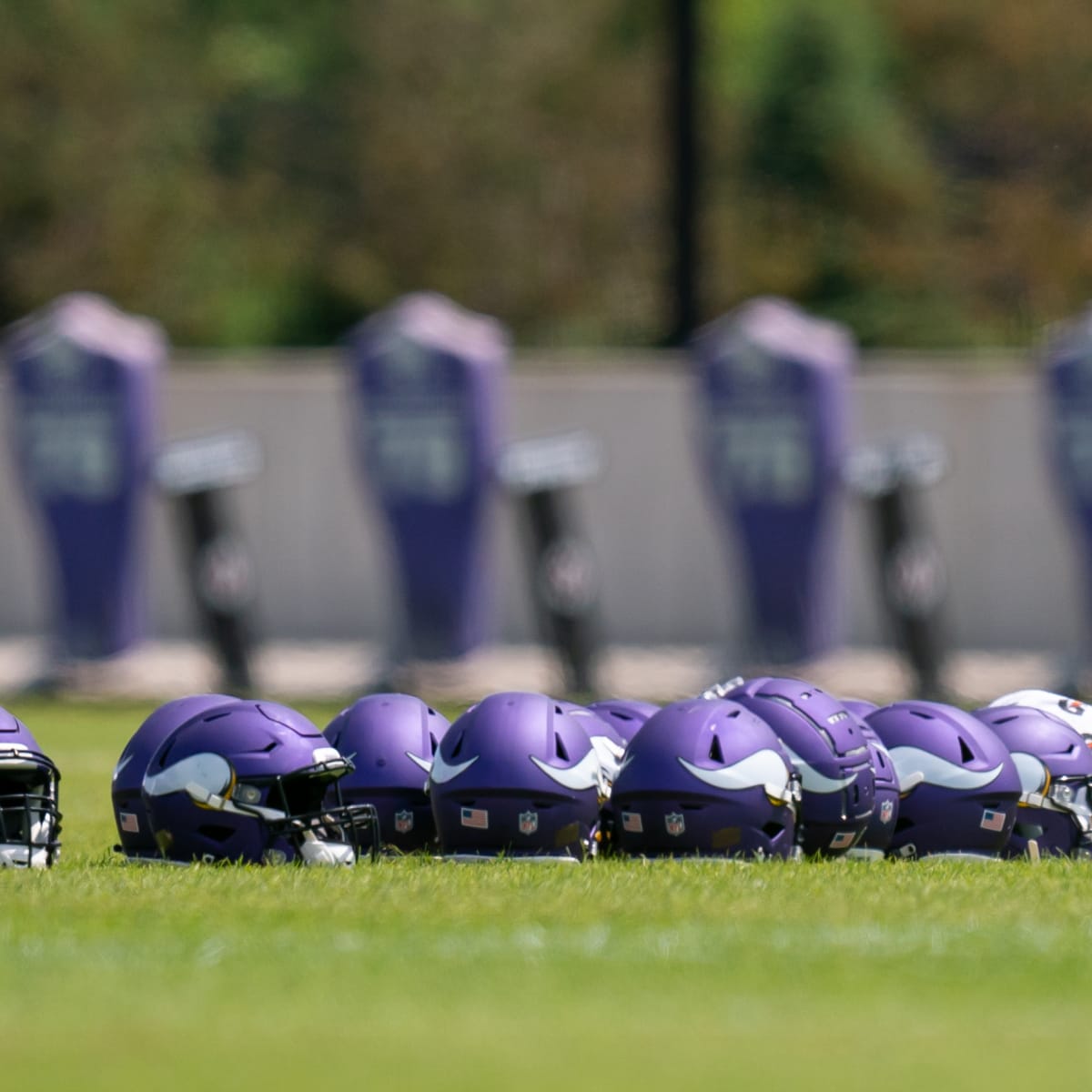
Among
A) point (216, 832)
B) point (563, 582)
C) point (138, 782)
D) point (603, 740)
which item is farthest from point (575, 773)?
point (563, 582)

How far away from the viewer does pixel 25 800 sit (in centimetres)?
861

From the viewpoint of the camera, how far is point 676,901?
782 cm

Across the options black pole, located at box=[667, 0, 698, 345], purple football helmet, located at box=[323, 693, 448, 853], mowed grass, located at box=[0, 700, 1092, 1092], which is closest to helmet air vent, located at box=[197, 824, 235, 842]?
mowed grass, located at box=[0, 700, 1092, 1092]

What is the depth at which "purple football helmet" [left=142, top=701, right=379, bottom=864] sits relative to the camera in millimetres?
8547

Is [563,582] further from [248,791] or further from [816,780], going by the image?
[248,791]

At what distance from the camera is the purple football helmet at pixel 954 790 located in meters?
9.29

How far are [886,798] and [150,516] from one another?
610 inches

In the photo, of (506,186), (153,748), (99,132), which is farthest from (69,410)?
(506,186)

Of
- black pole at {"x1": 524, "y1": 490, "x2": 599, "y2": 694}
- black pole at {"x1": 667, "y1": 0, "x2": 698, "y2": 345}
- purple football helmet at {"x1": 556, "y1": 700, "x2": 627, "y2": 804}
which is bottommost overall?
black pole at {"x1": 524, "y1": 490, "x2": 599, "y2": 694}

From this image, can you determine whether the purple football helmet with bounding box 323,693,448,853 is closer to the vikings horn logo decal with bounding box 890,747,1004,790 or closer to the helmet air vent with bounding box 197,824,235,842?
the helmet air vent with bounding box 197,824,235,842

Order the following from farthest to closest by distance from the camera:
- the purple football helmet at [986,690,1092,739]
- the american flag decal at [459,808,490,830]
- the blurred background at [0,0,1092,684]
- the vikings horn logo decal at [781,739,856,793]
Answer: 1. the blurred background at [0,0,1092,684]
2. the purple football helmet at [986,690,1092,739]
3. the vikings horn logo decal at [781,739,856,793]
4. the american flag decal at [459,808,490,830]

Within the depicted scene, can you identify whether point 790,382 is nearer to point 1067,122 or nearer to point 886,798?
point 886,798

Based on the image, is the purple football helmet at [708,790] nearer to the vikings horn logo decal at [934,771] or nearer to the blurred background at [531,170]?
the vikings horn logo decal at [934,771]

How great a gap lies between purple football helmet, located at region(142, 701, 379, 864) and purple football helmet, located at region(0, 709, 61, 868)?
340mm
